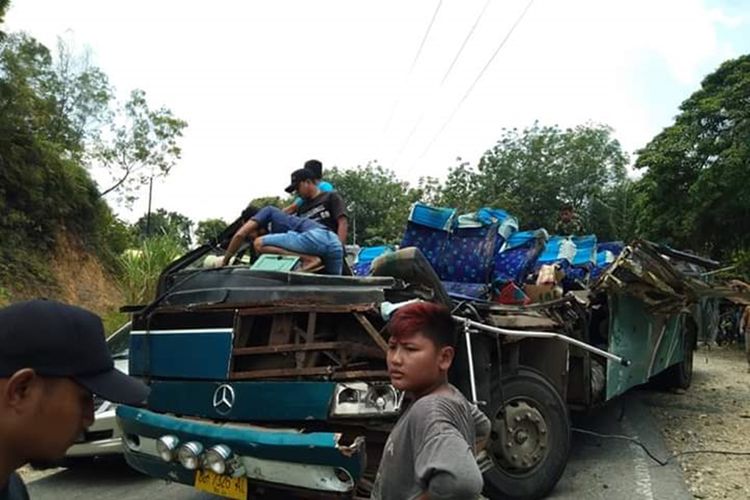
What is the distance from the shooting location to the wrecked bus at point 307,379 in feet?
11.1

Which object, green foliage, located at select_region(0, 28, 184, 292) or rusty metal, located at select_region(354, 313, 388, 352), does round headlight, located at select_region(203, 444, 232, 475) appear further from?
green foliage, located at select_region(0, 28, 184, 292)

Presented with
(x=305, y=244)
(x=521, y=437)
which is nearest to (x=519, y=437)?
(x=521, y=437)

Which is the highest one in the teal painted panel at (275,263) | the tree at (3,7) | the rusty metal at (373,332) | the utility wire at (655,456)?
the tree at (3,7)

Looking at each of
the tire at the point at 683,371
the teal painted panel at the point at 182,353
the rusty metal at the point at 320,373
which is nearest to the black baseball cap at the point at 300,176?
the teal painted panel at the point at 182,353

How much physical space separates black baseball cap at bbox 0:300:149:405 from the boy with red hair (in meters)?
0.87

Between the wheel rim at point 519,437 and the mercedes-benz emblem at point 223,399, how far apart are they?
5.64ft

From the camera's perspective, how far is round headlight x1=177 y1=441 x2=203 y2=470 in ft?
11.3

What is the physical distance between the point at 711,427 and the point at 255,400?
5.61m

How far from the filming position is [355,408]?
11.2 feet

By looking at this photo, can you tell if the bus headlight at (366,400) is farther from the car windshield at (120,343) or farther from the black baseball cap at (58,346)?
the car windshield at (120,343)

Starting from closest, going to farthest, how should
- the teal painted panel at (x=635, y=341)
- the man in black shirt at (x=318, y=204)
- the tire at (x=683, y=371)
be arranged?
the man in black shirt at (x=318, y=204) → the teal painted panel at (x=635, y=341) → the tire at (x=683, y=371)

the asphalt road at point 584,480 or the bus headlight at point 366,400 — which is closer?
the bus headlight at point 366,400

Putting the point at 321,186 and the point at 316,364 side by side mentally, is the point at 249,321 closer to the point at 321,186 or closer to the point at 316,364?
the point at 316,364

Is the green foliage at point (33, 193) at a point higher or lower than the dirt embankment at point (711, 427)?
higher
